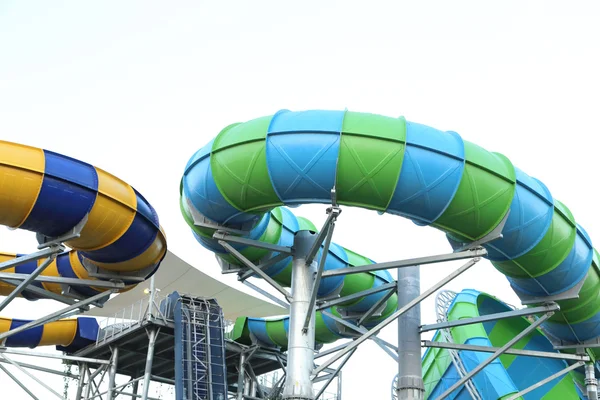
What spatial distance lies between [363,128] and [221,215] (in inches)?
165

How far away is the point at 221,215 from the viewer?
60.7ft

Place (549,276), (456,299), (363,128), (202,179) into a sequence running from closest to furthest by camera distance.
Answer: (363,128), (202,179), (549,276), (456,299)

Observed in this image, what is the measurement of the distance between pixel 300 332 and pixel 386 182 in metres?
4.38

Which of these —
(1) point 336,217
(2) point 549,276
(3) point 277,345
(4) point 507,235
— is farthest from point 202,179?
(3) point 277,345

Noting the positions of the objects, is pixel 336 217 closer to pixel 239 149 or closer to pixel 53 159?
pixel 239 149

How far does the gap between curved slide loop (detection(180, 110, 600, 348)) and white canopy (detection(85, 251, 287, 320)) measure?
24902 mm

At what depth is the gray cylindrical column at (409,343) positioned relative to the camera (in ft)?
66.8

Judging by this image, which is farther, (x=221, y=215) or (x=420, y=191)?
(x=221, y=215)

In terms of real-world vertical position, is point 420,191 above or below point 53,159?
below

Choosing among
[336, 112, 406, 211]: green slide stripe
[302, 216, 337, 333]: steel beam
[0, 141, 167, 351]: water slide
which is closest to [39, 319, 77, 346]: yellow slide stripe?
[0, 141, 167, 351]: water slide

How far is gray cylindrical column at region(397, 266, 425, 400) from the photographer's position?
20375 millimetres

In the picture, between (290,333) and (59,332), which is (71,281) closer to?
(290,333)

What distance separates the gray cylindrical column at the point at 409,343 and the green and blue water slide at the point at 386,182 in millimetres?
3251

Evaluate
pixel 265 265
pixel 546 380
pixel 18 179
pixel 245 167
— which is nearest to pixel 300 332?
pixel 265 265
